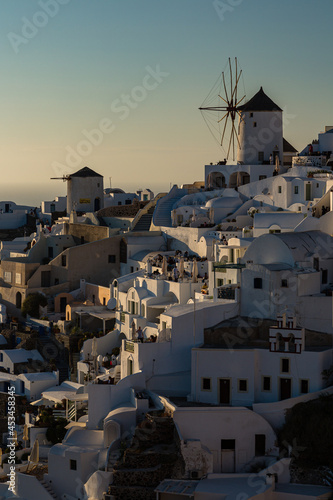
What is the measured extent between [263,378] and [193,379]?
7.19 feet

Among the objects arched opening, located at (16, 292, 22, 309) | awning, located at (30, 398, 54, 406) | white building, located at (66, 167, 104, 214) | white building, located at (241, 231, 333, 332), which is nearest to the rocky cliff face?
white building, located at (241, 231, 333, 332)

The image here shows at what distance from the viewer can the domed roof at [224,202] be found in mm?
52375

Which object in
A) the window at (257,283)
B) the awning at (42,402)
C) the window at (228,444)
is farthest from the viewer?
the awning at (42,402)

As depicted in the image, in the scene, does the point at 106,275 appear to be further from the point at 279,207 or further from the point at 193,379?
the point at 193,379

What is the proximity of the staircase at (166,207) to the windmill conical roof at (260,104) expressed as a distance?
5203mm

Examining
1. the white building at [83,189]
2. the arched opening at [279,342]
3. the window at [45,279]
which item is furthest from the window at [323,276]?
the white building at [83,189]

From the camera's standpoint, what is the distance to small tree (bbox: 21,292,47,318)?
51.1 meters

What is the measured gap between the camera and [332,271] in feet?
129

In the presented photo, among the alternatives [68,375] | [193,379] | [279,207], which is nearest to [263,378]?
[193,379]

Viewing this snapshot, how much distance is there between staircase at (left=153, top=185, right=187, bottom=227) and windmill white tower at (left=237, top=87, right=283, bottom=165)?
343 centimetres

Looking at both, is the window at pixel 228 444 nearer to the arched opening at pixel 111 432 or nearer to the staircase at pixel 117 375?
the arched opening at pixel 111 432

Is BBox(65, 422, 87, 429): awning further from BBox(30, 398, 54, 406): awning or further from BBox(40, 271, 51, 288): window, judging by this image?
BBox(40, 271, 51, 288): window

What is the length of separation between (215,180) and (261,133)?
3.23 m

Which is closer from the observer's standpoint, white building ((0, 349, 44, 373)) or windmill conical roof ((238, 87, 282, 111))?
white building ((0, 349, 44, 373))
